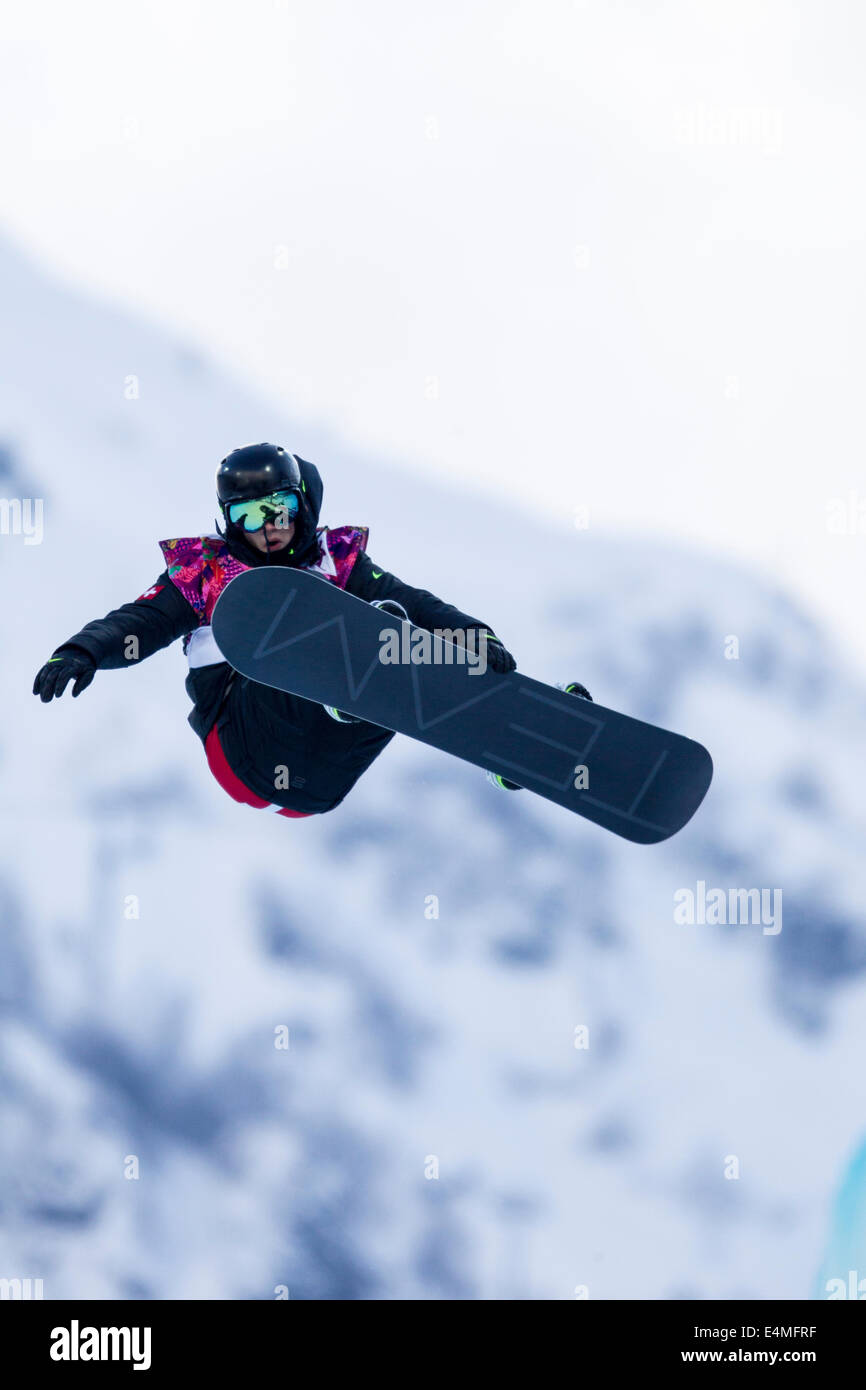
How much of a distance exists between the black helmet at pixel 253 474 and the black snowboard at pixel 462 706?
232 mm

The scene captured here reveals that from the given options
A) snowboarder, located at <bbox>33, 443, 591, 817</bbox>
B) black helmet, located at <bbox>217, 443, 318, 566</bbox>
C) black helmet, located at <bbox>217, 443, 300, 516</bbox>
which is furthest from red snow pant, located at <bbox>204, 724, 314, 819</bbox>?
black helmet, located at <bbox>217, 443, 300, 516</bbox>

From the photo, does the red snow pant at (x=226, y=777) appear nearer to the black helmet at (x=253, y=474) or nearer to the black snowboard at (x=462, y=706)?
the black snowboard at (x=462, y=706)

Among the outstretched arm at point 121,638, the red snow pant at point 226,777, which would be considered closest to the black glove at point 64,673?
the outstretched arm at point 121,638

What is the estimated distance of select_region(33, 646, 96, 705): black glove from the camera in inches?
122

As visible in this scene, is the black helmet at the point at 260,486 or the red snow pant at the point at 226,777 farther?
the red snow pant at the point at 226,777

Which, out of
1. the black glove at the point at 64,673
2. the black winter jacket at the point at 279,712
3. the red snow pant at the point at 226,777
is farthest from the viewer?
the red snow pant at the point at 226,777

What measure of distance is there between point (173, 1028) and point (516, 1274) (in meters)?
3.84

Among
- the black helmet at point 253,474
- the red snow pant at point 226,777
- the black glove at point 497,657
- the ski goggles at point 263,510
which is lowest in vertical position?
the red snow pant at point 226,777

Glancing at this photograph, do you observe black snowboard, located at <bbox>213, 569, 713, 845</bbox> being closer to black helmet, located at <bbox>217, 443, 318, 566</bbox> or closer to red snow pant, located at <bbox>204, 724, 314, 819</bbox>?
black helmet, located at <bbox>217, 443, 318, 566</bbox>

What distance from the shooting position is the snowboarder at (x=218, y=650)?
3420 millimetres

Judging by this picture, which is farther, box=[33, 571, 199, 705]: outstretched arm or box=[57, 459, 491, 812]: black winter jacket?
box=[57, 459, 491, 812]: black winter jacket

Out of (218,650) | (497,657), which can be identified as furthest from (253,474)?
(497,657)

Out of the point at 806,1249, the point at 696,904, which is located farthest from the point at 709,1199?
the point at 696,904

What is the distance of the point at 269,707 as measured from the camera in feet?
11.6
